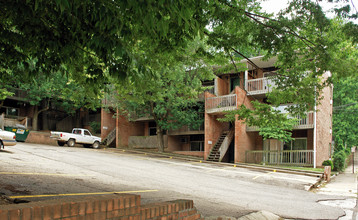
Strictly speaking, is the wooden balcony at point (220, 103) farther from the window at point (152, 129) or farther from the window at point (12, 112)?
the window at point (12, 112)

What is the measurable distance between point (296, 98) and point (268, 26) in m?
2.72

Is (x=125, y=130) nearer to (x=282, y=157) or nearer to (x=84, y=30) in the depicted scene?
(x=282, y=157)

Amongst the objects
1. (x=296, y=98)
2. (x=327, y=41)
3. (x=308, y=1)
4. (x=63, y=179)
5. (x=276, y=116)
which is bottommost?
(x=63, y=179)

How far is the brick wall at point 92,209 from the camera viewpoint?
8.41ft

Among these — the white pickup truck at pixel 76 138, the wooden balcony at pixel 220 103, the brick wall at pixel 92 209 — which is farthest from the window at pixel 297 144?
the brick wall at pixel 92 209

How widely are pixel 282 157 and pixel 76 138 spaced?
17220 millimetres

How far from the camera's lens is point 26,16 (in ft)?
15.5

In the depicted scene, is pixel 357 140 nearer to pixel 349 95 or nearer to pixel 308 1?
pixel 349 95

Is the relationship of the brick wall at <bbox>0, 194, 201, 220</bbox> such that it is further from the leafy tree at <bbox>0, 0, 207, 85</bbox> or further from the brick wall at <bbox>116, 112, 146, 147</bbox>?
the brick wall at <bbox>116, 112, 146, 147</bbox>

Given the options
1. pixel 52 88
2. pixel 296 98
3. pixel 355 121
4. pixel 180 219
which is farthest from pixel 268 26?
pixel 355 121

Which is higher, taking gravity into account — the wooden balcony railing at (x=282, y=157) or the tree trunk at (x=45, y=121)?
the tree trunk at (x=45, y=121)

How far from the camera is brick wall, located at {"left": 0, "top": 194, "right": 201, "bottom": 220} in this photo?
2.56m

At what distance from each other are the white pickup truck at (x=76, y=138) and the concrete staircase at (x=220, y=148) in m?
11.1

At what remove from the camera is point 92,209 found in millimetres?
3105
